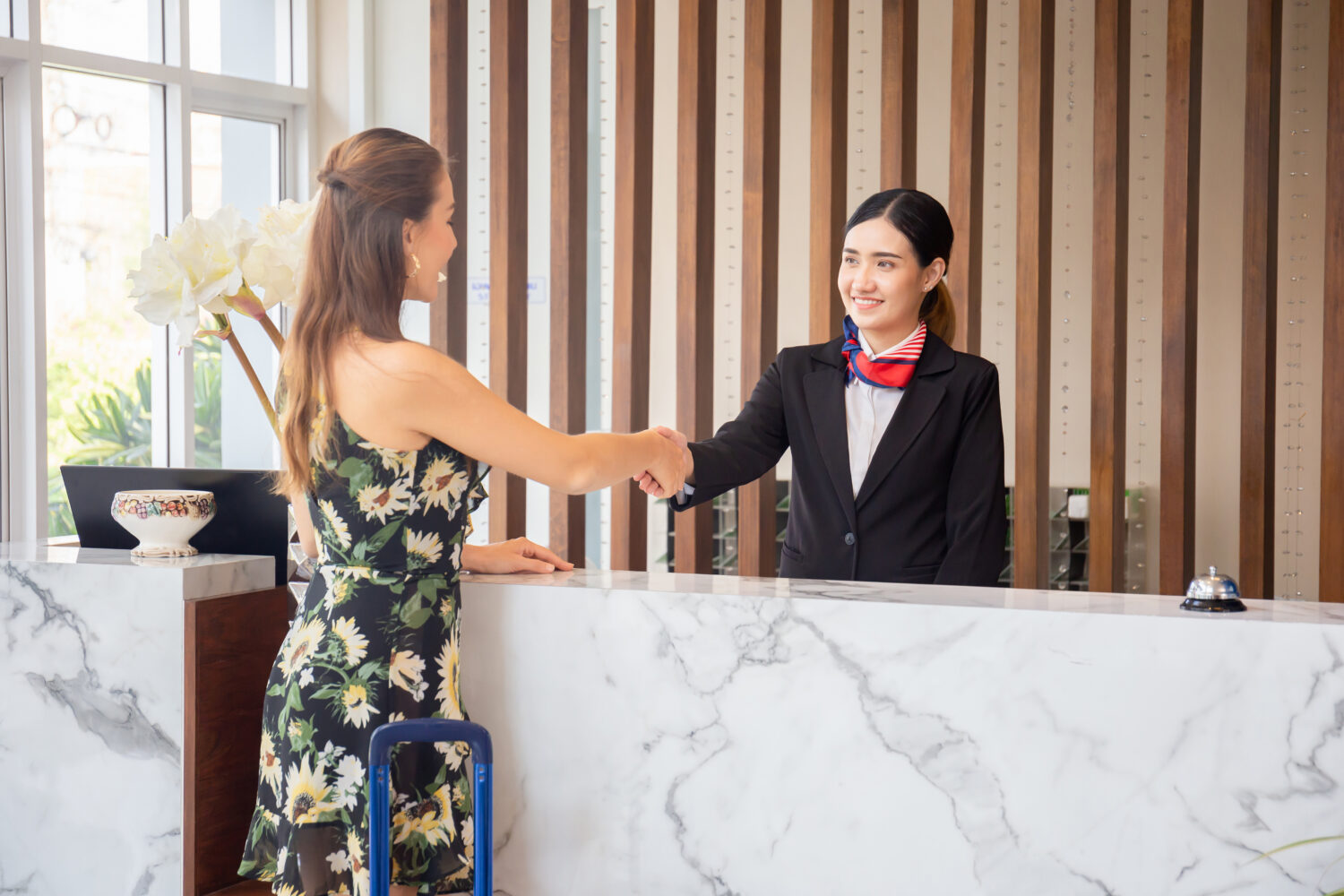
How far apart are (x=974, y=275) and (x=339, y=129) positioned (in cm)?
357

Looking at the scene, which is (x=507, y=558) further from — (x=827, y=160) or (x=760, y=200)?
(x=827, y=160)

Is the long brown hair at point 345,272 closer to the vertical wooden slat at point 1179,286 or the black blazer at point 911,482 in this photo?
the black blazer at point 911,482

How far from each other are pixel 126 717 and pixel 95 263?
11.4 ft

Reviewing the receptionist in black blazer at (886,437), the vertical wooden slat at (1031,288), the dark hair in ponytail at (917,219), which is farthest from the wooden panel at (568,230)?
the vertical wooden slat at (1031,288)

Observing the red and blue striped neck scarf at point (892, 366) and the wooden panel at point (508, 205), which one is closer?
the red and blue striped neck scarf at point (892, 366)

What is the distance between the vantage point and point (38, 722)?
1.76 meters

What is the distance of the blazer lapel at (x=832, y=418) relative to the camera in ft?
7.09

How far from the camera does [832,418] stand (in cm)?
221

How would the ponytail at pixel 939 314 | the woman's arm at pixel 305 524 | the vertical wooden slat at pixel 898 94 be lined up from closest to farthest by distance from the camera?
1. the woman's arm at pixel 305 524
2. the ponytail at pixel 939 314
3. the vertical wooden slat at pixel 898 94

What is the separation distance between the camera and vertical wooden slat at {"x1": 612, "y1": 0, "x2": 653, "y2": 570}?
2.86m

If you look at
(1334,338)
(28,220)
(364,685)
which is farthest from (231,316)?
Result: (1334,338)

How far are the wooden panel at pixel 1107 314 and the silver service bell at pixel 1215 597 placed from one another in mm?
1552

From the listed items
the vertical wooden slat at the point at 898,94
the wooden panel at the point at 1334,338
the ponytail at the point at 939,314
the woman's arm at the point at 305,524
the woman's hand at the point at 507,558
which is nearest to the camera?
the woman's arm at the point at 305,524

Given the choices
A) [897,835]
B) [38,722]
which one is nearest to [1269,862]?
Result: [897,835]
